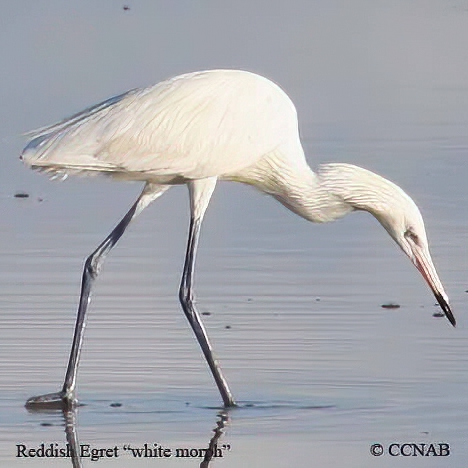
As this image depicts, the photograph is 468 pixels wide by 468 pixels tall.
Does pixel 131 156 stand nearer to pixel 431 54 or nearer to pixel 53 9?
pixel 431 54

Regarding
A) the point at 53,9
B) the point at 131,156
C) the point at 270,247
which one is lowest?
the point at 53,9

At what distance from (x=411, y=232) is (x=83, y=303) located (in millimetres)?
1967

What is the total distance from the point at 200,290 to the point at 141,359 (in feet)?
5.35

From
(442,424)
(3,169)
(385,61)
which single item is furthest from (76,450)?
(385,61)

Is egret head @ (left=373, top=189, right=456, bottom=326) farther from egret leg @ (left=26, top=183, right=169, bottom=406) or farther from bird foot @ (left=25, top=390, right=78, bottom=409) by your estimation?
bird foot @ (left=25, top=390, right=78, bottom=409)

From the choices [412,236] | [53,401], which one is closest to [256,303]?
[412,236]

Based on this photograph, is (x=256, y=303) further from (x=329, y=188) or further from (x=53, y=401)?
(x=53, y=401)

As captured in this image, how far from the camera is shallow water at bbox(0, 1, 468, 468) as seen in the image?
36.5 ft

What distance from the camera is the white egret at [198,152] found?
12.2m

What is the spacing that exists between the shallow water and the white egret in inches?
15.0

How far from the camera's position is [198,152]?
1239 centimetres

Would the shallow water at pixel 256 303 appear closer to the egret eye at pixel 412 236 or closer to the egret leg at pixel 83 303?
the egret leg at pixel 83 303

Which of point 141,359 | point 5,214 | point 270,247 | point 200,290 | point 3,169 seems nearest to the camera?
point 141,359

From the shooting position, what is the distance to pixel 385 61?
22.5 meters
